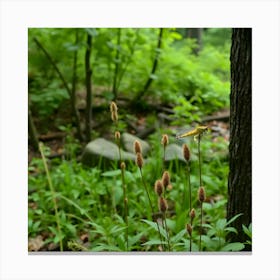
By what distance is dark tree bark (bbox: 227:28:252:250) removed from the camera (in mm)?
1509

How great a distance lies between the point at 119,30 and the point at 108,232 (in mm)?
1922

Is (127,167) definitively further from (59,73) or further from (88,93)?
(59,73)

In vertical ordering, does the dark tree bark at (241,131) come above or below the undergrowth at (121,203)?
above

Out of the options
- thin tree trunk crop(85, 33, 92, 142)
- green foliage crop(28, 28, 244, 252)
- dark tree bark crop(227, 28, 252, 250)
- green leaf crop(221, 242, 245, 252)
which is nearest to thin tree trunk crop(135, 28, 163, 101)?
green foliage crop(28, 28, 244, 252)

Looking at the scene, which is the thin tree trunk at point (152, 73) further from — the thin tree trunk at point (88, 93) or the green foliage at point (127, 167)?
the thin tree trunk at point (88, 93)

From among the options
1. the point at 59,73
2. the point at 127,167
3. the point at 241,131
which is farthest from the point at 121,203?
the point at 59,73

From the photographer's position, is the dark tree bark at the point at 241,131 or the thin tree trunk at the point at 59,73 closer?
the dark tree bark at the point at 241,131

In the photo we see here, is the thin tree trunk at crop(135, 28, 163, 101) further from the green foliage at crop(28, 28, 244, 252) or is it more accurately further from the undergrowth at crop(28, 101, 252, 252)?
the undergrowth at crop(28, 101, 252, 252)

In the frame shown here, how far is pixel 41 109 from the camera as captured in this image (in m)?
3.66

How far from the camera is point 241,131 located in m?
1.57

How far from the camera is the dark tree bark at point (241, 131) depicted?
1509 mm

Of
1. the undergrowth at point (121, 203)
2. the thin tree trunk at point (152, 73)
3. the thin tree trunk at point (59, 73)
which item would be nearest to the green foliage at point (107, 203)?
the undergrowth at point (121, 203)
